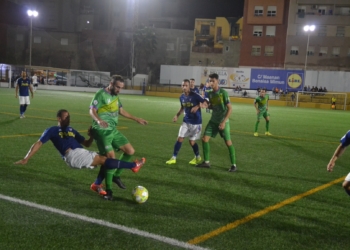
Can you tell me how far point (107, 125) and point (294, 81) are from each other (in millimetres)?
42600

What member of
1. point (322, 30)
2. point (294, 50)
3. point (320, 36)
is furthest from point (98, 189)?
point (322, 30)

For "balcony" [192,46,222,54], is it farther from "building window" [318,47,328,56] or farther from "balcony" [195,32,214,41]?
"building window" [318,47,328,56]

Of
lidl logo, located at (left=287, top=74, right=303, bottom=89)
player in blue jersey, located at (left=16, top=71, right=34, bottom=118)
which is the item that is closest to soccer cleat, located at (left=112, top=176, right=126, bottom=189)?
player in blue jersey, located at (left=16, top=71, right=34, bottom=118)

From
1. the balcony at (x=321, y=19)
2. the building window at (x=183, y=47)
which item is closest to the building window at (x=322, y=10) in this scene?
the balcony at (x=321, y=19)

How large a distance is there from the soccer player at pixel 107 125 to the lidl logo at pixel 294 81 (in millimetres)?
41950

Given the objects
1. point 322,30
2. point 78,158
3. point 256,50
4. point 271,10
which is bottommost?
point 78,158

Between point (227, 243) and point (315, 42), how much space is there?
54758mm

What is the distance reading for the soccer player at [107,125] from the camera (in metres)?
6.00

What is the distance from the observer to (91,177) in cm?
720

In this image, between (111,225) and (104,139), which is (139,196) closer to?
(111,225)

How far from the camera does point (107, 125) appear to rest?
5965mm

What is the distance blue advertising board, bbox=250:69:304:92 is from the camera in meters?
45.4

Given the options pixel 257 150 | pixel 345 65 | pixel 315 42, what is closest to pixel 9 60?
pixel 315 42

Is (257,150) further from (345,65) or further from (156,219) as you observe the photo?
(345,65)
